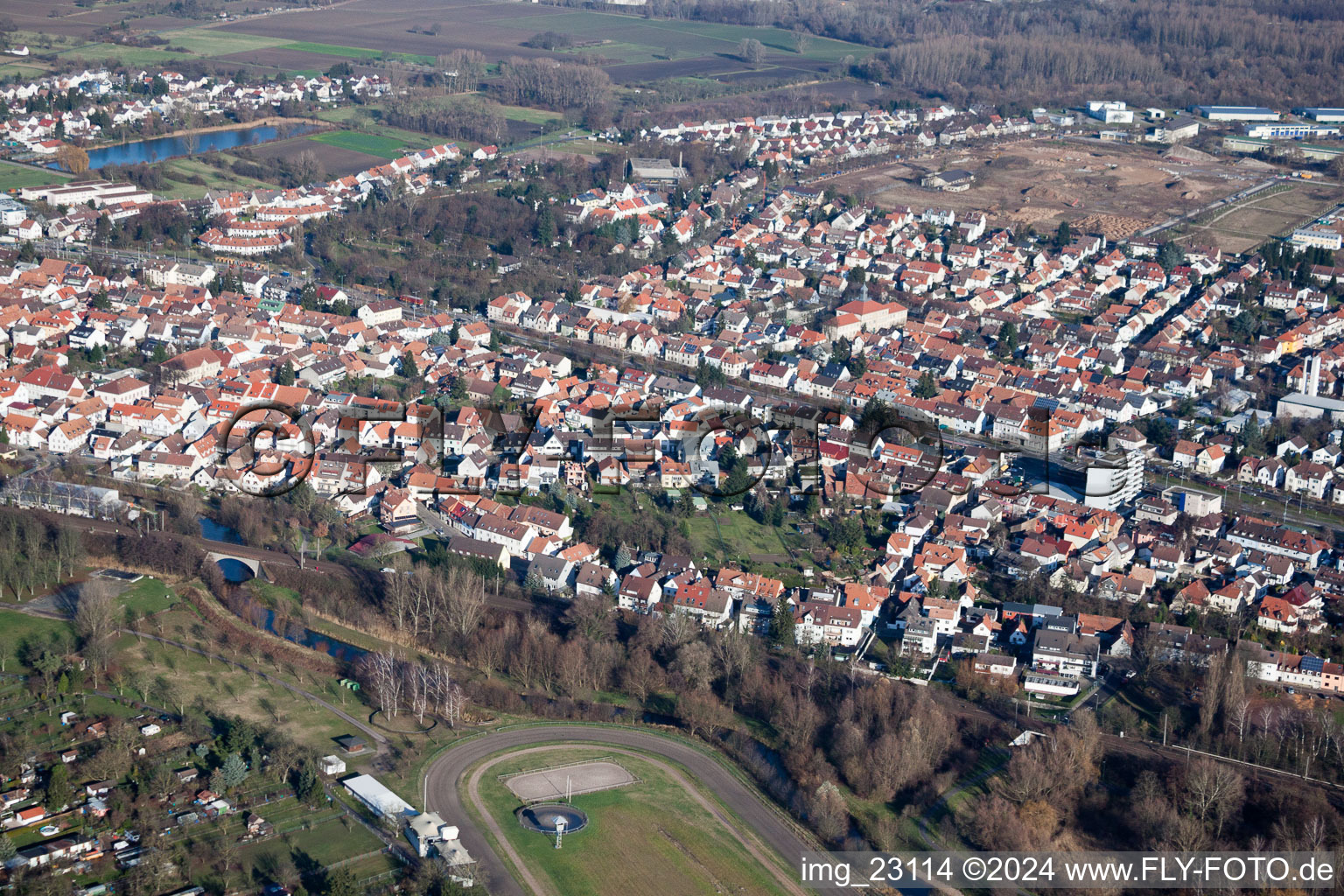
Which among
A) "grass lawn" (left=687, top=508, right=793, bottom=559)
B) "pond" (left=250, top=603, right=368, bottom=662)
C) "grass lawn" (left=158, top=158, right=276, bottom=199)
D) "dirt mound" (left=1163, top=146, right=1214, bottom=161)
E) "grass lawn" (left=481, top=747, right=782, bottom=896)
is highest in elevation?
"dirt mound" (left=1163, top=146, right=1214, bottom=161)

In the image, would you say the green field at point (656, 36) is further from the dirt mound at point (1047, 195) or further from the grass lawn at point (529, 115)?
the dirt mound at point (1047, 195)

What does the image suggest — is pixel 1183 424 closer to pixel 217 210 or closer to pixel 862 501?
pixel 862 501

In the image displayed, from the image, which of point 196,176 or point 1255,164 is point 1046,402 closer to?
point 1255,164

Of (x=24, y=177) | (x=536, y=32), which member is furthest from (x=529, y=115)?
(x=536, y=32)

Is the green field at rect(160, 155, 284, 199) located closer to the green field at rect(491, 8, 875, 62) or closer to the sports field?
the green field at rect(491, 8, 875, 62)

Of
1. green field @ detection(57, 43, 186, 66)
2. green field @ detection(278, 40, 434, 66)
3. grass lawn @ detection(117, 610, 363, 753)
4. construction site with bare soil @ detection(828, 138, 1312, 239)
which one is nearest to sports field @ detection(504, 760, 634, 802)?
grass lawn @ detection(117, 610, 363, 753)

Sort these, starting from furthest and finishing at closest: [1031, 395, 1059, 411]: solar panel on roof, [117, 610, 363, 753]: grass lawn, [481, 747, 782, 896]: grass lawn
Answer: [1031, 395, 1059, 411]: solar panel on roof, [117, 610, 363, 753]: grass lawn, [481, 747, 782, 896]: grass lawn

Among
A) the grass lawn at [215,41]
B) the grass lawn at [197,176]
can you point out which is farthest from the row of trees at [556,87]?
the grass lawn at [197,176]
